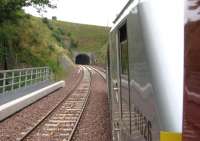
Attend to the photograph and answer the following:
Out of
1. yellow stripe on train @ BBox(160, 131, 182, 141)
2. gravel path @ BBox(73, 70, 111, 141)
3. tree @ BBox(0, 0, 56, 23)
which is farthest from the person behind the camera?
tree @ BBox(0, 0, 56, 23)

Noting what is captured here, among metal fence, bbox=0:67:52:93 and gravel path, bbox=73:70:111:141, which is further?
metal fence, bbox=0:67:52:93

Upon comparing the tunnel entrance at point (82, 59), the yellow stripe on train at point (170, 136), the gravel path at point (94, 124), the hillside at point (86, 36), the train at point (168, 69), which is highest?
the hillside at point (86, 36)

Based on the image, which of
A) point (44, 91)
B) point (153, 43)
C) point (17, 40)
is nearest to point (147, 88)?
point (153, 43)

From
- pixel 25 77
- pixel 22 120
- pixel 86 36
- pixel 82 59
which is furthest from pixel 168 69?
pixel 86 36

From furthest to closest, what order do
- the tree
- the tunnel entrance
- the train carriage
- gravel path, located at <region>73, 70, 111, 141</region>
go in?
the tunnel entrance
the tree
gravel path, located at <region>73, 70, 111, 141</region>
the train carriage

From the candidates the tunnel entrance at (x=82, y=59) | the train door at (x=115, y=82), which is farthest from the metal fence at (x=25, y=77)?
the tunnel entrance at (x=82, y=59)

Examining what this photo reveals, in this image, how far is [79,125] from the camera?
17078 millimetres

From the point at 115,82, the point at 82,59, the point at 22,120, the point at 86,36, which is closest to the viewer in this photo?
the point at 115,82

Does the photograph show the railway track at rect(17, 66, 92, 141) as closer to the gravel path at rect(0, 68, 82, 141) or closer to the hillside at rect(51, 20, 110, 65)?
the gravel path at rect(0, 68, 82, 141)

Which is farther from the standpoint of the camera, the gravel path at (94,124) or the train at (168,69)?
the gravel path at (94,124)

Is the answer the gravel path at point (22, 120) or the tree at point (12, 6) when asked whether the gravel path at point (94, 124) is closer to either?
the gravel path at point (22, 120)

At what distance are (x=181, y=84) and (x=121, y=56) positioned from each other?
3.07 m

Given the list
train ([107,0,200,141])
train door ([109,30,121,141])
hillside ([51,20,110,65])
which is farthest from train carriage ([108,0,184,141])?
hillside ([51,20,110,65])

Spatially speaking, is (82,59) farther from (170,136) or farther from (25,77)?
(170,136)
